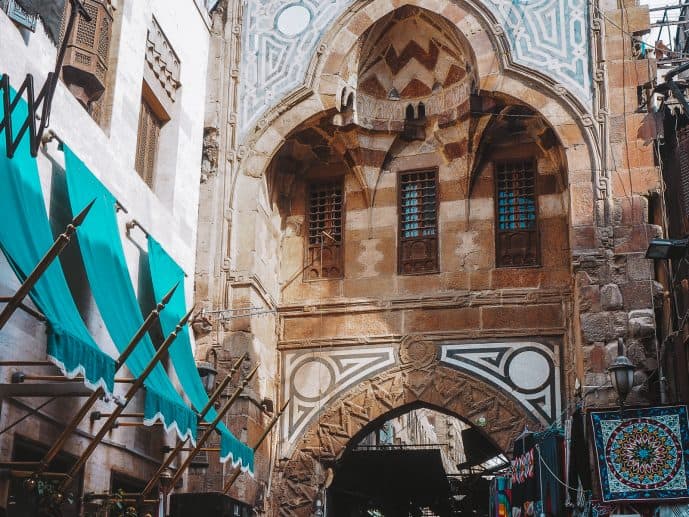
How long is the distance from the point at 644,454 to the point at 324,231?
681 cm

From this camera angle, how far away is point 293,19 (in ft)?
49.1

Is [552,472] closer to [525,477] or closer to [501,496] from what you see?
[525,477]

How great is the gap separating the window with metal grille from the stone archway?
4.21 m

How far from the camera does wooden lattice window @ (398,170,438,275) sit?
1480cm

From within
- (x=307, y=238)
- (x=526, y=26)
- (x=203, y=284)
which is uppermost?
(x=526, y=26)

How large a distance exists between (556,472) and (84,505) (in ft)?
17.0

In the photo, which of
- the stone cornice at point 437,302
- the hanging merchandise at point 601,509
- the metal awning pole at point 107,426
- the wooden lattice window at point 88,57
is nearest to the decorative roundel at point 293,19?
the stone cornice at point 437,302

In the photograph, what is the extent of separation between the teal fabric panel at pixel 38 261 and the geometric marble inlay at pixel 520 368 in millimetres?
7022

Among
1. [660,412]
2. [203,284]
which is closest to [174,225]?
[203,284]

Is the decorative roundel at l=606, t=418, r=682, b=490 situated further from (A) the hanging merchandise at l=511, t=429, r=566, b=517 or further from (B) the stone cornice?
(B) the stone cornice

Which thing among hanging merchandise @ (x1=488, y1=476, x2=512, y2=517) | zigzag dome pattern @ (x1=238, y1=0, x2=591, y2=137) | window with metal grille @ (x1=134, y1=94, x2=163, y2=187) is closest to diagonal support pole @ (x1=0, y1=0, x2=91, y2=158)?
window with metal grille @ (x1=134, y1=94, x2=163, y2=187)

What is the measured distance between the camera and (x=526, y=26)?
558 inches

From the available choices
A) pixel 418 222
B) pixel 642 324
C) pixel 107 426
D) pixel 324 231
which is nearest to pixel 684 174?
pixel 642 324

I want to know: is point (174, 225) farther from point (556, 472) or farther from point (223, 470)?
point (556, 472)
